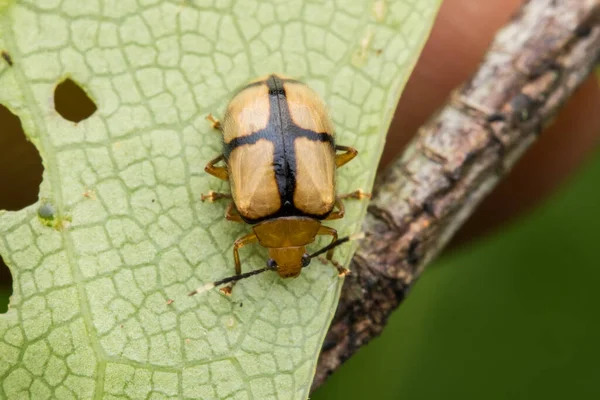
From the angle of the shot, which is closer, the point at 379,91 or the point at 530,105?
the point at 379,91

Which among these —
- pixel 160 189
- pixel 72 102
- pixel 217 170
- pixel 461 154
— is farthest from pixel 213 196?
pixel 461 154

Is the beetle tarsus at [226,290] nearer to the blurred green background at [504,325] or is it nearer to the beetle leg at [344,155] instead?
the beetle leg at [344,155]

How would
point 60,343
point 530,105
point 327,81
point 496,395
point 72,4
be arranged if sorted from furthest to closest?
1. point 496,395
2. point 530,105
3. point 327,81
4. point 72,4
5. point 60,343

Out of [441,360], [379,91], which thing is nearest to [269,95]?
[379,91]

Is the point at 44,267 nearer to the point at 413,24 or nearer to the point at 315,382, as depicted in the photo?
the point at 315,382

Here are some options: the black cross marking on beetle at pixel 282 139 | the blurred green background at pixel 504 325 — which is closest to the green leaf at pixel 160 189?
the black cross marking on beetle at pixel 282 139

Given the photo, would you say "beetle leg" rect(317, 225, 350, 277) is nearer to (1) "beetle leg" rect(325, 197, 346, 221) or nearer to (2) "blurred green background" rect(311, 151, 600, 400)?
(1) "beetle leg" rect(325, 197, 346, 221)

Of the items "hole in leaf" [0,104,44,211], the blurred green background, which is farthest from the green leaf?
the blurred green background

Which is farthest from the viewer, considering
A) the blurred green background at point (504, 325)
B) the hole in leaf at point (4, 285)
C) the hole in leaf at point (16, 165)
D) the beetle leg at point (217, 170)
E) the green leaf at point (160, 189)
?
the blurred green background at point (504, 325)
